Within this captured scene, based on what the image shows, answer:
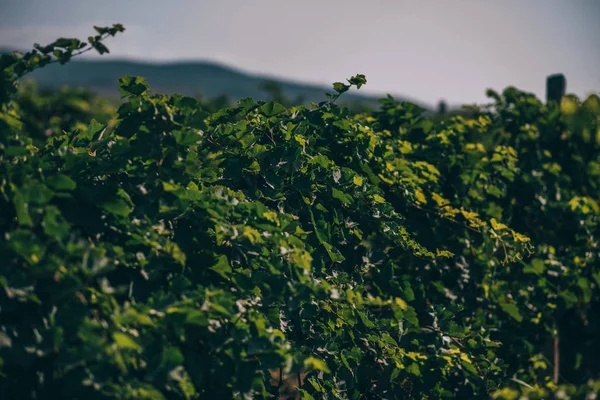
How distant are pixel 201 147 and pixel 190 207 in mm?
618

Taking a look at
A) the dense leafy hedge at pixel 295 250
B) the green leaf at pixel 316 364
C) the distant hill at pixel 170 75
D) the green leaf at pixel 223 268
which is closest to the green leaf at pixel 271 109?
the dense leafy hedge at pixel 295 250

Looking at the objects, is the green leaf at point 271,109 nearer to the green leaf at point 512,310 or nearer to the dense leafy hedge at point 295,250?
the dense leafy hedge at point 295,250

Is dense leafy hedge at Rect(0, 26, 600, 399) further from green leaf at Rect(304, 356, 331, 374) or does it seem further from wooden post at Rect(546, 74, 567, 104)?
wooden post at Rect(546, 74, 567, 104)

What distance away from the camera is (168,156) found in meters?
2.54

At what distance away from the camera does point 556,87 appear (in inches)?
193

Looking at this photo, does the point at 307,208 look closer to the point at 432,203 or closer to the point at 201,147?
the point at 201,147

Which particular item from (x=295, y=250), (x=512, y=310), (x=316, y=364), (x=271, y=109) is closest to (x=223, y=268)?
(x=295, y=250)

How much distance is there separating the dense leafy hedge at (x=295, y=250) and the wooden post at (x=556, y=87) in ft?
1.34

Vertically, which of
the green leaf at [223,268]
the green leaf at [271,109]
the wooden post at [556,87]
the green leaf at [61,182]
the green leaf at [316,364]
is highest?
the wooden post at [556,87]

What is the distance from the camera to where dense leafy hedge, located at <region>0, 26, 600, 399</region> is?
2029 mm

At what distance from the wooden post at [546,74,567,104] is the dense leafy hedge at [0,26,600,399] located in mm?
409

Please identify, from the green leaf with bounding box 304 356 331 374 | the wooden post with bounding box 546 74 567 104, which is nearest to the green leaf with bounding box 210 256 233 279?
the green leaf with bounding box 304 356 331 374

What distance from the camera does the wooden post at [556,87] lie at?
4879 millimetres

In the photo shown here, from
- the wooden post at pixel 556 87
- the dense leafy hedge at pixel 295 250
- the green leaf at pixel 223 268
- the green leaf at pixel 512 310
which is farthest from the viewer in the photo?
the wooden post at pixel 556 87
